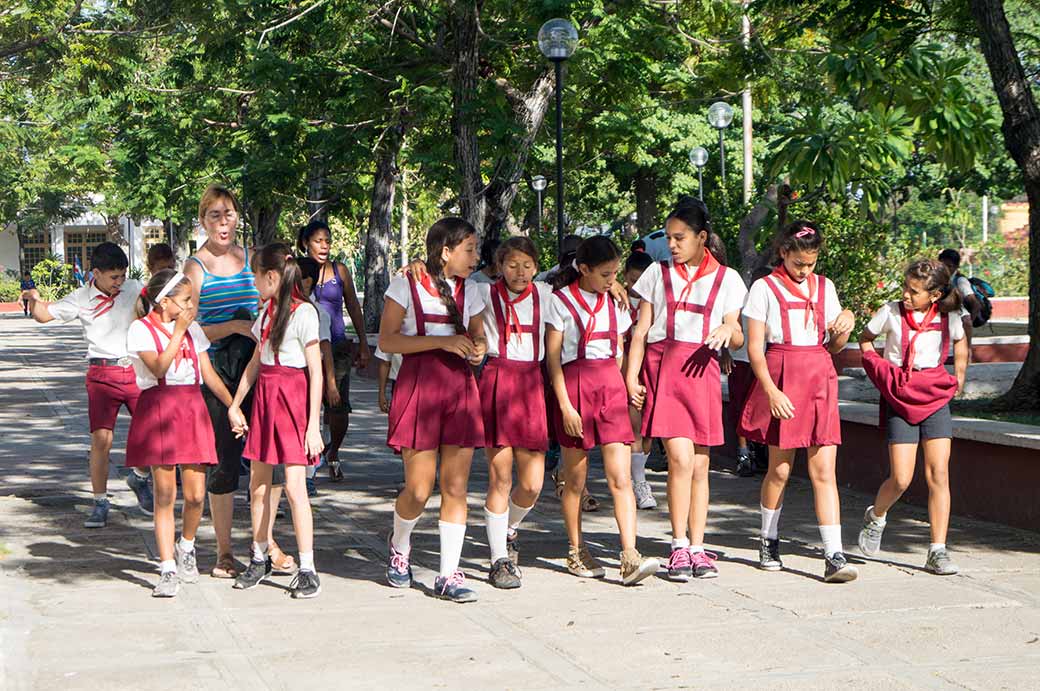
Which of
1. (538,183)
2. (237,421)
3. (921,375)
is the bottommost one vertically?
(237,421)

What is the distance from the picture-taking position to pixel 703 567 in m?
7.37

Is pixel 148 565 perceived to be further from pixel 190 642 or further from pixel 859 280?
pixel 859 280

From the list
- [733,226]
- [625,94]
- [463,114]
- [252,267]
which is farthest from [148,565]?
[733,226]

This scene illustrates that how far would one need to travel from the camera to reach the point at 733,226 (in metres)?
20.3

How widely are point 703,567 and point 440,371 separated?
5.61 feet

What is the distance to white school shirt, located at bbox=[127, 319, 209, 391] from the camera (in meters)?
7.07

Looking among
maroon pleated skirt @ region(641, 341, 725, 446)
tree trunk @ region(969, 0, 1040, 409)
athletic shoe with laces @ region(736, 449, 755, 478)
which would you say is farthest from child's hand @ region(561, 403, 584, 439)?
tree trunk @ region(969, 0, 1040, 409)

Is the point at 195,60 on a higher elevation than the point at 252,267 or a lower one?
higher

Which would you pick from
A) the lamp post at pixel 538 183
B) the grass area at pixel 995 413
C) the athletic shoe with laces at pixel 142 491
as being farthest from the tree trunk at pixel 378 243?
the athletic shoe with laces at pixel 142 491

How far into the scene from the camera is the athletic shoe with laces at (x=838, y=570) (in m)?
7.18

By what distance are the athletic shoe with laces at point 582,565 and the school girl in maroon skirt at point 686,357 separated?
43 cm

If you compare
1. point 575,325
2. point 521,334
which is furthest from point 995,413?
point 521,334

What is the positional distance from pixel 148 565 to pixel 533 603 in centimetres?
227

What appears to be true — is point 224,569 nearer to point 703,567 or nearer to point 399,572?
point 399,572
